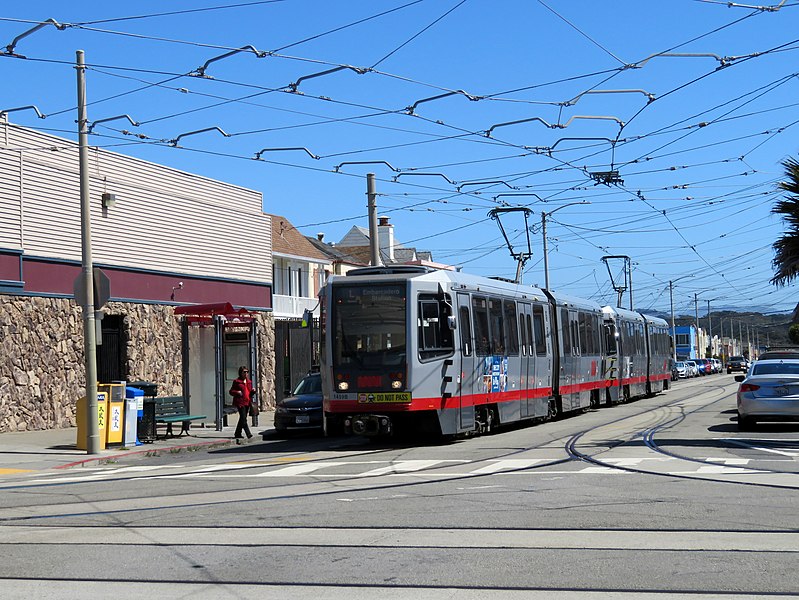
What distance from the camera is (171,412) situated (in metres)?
26.0

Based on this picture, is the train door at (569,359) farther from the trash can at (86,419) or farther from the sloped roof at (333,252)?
the sloped roof at (333,252)

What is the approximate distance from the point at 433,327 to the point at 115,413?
23.5 feet

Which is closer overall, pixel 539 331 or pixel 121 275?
pixel 539 331

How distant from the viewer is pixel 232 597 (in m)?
7.72

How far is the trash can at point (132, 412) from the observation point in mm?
23391

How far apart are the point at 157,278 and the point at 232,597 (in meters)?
26.5

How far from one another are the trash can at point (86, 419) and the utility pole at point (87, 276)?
0.44 metres

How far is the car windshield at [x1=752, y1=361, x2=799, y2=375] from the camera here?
22791 mm

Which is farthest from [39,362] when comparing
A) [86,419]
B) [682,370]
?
[682,370]

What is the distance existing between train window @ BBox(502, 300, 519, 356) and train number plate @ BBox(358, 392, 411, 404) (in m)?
5.12

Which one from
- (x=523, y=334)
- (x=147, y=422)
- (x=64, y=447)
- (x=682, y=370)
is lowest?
(x=64, y=447)

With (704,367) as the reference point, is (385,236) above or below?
above

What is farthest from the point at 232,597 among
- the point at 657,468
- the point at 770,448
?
the point at 770,448

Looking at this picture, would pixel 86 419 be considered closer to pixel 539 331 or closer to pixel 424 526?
pixel 539 331
